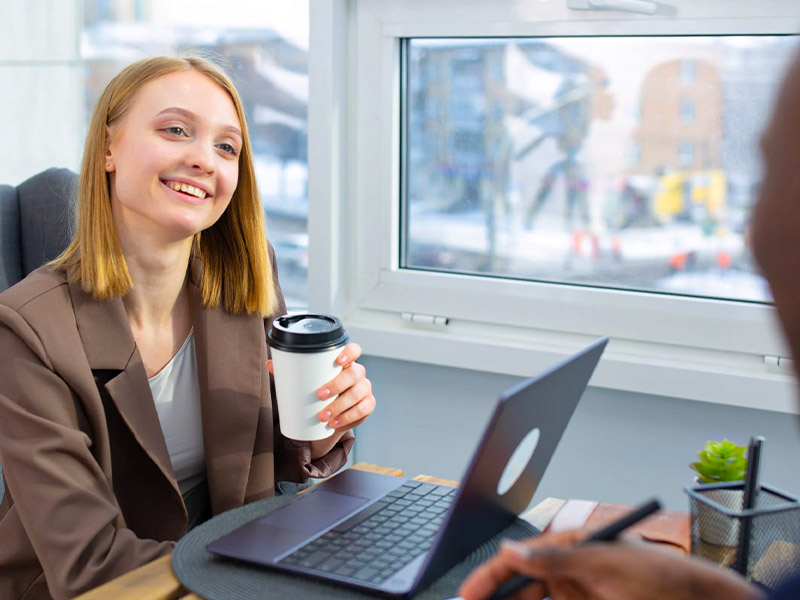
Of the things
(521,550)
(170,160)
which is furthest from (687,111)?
(521,550)

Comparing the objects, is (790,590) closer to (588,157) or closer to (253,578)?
(253,578)

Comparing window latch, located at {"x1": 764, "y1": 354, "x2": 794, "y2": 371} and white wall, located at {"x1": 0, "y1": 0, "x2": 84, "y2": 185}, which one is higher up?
white wall, located at {"x1": 0, "y1": 0, "x2": 84, "y2": 185}

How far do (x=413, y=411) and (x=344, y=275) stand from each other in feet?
1.19

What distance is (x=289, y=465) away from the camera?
4.89 ft

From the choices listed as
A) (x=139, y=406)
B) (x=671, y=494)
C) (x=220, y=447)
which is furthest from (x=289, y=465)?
(x=671, y=494)

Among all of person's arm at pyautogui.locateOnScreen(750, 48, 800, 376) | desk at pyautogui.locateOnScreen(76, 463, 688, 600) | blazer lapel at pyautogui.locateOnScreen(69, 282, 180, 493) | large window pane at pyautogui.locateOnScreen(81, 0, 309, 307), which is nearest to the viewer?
person's arm at pyautogui.locateOnScreen(750, 48, 800, 376)

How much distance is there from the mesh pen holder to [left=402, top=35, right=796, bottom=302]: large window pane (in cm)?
82

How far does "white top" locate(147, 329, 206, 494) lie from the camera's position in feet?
4.70

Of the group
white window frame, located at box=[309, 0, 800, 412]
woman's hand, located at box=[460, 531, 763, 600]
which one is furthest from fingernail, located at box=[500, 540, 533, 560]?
white window frame, located at box=[309, 0, 800, 412]

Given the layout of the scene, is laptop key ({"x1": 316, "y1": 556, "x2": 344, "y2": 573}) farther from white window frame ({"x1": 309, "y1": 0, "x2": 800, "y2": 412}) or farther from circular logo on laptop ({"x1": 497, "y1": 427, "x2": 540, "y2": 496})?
white window frame ({"x1": 309, "y1": 0, "x2": 800, "y2": 412})

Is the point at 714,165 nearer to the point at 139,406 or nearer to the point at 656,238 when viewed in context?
the point at 656,238

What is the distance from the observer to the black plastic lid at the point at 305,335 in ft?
3.61

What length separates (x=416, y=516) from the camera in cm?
107

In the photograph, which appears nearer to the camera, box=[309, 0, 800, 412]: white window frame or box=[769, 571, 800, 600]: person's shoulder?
box=[769, 571, 800, 600]: person's shoulder
